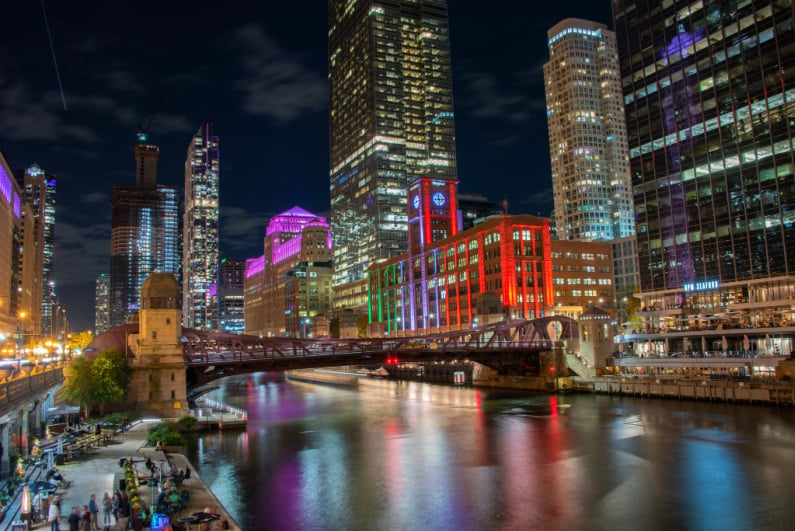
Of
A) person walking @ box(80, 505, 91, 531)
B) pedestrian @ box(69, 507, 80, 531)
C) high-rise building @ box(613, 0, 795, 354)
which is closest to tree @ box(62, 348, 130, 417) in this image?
pedestrian @ box(69, 507, 80, 531)

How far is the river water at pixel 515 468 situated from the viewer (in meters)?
36.0

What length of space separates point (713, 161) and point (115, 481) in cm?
10492

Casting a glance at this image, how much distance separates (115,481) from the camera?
3603 cm

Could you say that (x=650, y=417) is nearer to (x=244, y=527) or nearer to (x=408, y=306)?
(x=244, y=527)

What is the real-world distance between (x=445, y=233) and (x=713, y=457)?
15354 centimetres

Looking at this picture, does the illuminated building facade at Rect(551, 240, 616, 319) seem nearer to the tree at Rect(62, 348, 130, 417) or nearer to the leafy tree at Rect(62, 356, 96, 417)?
the tree at Rect(62, 348, 130, 417)

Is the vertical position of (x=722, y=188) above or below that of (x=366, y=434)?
above

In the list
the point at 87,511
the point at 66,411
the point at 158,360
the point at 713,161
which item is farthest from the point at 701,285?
the point at 87,511

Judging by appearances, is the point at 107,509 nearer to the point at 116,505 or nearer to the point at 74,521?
the point at 116,505

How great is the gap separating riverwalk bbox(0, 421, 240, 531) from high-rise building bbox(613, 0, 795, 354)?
3332 inches

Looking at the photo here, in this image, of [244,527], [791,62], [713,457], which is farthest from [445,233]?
[244,527]

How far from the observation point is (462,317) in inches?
6486

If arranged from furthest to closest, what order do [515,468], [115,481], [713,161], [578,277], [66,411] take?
[578,277] → [713,161] → [66,411] → [515,468] → [115,481]

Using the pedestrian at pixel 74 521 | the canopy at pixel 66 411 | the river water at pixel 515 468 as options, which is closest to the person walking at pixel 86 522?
the pedestrian at pixel 74 521
